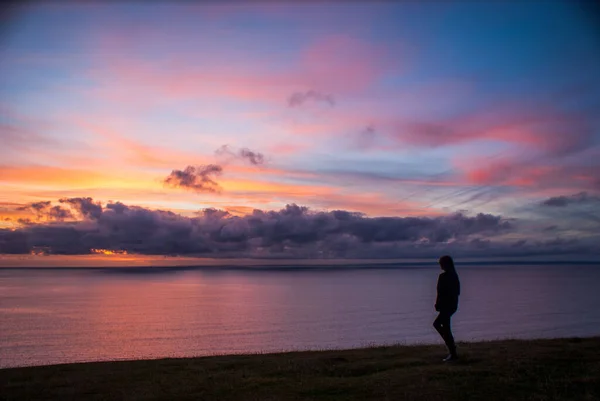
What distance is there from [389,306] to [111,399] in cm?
11445

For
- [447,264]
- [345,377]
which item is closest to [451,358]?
[447,264]

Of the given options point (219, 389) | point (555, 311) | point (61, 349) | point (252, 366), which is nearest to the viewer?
point (219, 389)

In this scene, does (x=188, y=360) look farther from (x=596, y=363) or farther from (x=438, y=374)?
(x=596, y=363)

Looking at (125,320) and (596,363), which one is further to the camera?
(125,320)

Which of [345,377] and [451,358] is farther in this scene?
[451,358]

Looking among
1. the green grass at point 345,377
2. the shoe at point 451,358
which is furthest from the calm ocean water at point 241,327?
the shoe at point 451,358

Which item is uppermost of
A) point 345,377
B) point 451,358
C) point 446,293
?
point 446,293

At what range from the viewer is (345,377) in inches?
677

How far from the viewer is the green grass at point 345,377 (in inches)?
581

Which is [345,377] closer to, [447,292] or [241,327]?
[447,292]

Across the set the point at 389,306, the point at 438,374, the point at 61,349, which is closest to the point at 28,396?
the point at 438,374

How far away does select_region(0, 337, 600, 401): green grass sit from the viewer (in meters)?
14.8

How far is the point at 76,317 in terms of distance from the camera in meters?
103

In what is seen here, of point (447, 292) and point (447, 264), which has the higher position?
point (447, 264)
